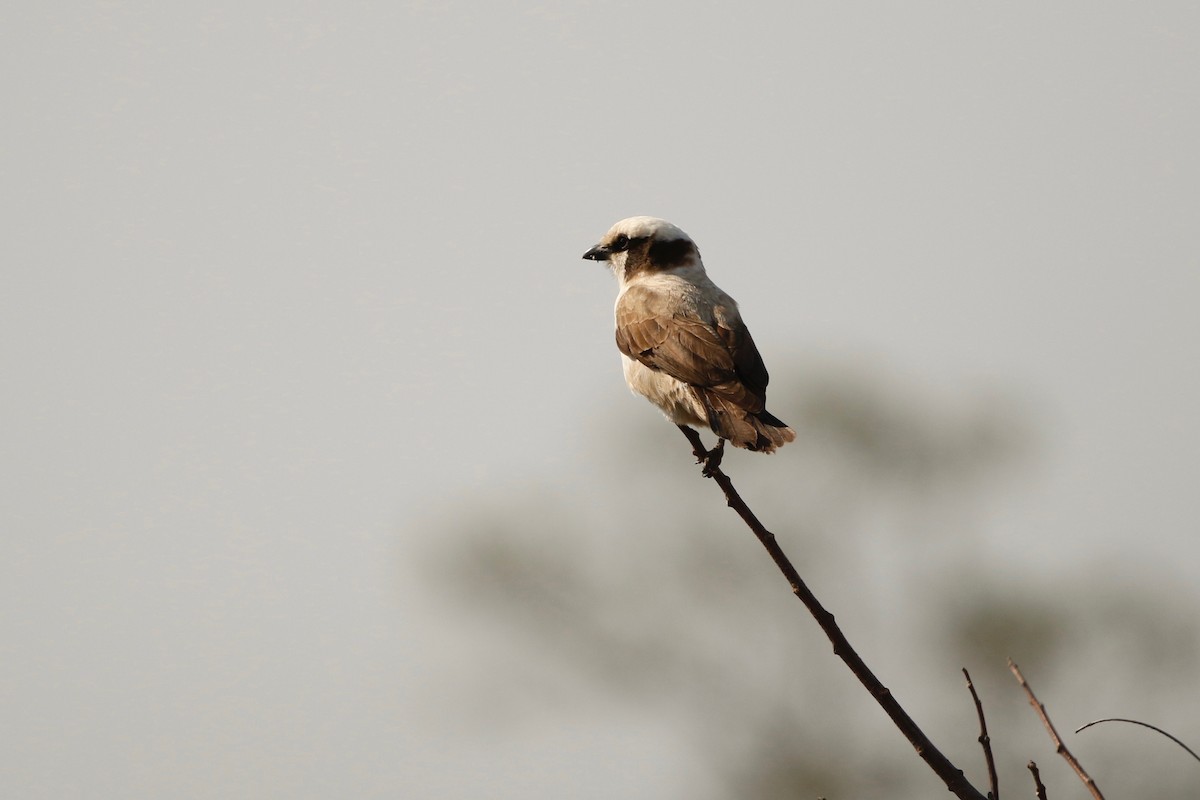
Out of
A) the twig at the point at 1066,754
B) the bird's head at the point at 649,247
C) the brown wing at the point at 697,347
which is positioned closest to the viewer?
the twig at the point at 1066,754

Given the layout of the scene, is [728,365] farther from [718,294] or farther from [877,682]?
[877,682]

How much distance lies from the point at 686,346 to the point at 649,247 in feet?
4.00

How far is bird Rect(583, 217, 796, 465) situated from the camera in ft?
16.1

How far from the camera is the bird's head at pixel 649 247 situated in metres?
6.44

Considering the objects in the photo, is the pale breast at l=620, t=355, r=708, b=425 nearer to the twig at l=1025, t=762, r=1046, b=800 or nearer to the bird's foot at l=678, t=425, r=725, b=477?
the bird's foot at l=678, t=425, r=725, b=477

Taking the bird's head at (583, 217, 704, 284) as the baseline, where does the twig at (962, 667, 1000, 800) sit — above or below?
below

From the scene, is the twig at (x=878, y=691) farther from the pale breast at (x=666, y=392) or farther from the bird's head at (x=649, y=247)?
the bird's head at (x=649, y=247)

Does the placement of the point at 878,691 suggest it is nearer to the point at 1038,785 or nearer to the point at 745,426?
the point at 1038,785

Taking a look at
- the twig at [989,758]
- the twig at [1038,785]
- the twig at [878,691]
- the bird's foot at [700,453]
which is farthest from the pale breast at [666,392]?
the twig at [1038,785]

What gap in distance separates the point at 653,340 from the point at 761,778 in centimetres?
1653

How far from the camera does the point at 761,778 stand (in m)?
20.4

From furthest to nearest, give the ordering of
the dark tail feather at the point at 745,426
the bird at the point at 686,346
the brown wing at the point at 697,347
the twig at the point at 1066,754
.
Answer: the brown wing at the point at 697,347 → the bird at the point at 686,346 → the dark tail feather at the point at 745,426 → the twig at the point at 1066,754

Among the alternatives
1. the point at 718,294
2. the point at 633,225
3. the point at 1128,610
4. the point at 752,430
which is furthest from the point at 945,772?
the point at 1128,610

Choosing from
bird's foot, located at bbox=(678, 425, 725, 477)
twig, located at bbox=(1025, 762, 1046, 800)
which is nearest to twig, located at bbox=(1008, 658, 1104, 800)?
twig, located at bbox=(1025, 762, 1046, 800)
